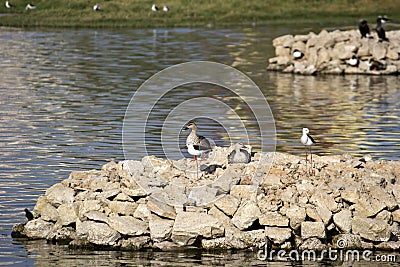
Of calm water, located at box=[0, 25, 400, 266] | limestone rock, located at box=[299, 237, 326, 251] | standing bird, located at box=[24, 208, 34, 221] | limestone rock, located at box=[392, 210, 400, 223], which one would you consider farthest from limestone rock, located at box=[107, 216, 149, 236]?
limestone rock, located at box=[392, 210, 400, 223]

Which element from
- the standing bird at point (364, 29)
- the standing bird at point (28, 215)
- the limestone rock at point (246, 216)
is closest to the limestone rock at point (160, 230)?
the limestone rock at point (246, 216)

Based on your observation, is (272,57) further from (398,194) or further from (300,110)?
(398,194)

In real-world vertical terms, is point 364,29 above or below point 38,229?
above

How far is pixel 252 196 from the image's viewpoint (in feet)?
61.6

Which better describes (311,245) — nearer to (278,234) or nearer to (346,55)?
(278,234)

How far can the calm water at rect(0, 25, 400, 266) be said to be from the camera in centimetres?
2056

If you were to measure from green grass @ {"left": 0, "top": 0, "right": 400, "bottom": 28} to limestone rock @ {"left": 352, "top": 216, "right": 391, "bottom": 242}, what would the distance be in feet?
201

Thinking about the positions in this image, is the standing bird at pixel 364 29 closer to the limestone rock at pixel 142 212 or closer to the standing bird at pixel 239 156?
the standing bird at pixel 239 156

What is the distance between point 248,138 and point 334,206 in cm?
1304

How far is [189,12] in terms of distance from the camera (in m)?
83.2

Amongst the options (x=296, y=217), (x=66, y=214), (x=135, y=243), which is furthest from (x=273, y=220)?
(x=66, y=214)

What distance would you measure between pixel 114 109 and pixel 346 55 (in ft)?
56.1

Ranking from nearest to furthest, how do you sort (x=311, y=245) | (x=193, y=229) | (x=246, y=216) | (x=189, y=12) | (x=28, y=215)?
(x=311, y=245)
(x=193, y=229)
(x=246, y=216)
(x=28, y=215)
(x=189, y=12)

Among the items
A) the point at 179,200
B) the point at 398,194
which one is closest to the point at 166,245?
the point at 179,200
